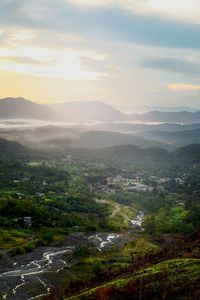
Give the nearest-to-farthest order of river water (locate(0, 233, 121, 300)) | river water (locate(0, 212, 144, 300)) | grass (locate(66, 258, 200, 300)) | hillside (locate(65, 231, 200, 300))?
1. hillside (locate(65, 231, 200, 300))
2. grass (locate(66, 258, 200, 300))
3. river water (locate(0, 233, 121, 300))
4. river water (locate(0, 212, 144, 300))

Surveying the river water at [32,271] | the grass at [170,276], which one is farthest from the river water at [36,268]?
the grass at [170,276]

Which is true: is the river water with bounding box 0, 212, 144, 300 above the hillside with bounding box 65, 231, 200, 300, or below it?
below

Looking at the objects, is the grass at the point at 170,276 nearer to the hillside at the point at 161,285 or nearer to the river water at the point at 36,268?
the hillside at the point at 161,285

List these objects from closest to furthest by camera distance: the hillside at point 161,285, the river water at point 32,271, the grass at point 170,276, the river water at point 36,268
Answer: the hillside at point 161,285 → the grass at point 170,276 → the river water at point 32,271 → the river water at point 36,268

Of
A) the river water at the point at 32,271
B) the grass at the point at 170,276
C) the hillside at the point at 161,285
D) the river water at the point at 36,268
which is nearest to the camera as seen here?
the hillside at the point at 161,285

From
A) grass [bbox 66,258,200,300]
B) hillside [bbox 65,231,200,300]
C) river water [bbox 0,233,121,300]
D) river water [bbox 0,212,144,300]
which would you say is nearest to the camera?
hillside [bbox 65,231,200,300]

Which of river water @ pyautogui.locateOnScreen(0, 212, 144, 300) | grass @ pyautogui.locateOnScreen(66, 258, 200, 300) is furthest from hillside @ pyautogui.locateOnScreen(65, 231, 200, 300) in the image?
river water @ pyautogui.locateOnScreen(0, 212, 144, 300)

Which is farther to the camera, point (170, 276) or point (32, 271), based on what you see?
point (32, 271)

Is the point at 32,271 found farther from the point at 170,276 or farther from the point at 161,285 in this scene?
the point at 161,285

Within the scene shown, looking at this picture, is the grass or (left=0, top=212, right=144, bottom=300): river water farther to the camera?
(left=0, top=212, right=144, bottom=300): river water

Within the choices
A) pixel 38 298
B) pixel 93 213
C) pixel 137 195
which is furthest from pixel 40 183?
pixel 38 298

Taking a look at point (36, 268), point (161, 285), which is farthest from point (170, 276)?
point (36, 268)

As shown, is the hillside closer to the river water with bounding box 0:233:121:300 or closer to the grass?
the grass
